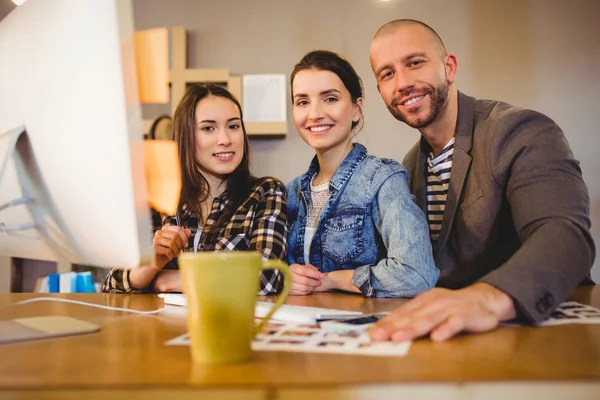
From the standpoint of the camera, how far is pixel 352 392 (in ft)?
1.36

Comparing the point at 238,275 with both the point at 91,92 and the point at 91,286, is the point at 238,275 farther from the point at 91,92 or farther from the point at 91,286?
the point at 91,286

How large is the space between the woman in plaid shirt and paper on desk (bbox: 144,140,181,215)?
2.55ft

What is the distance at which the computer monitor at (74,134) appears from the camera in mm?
510

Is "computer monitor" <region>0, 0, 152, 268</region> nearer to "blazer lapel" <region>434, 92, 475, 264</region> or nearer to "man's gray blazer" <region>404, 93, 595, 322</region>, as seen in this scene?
"man's gray blazer" <region>404, 93, 595, 322</region>

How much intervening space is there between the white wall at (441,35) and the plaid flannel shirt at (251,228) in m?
1.29

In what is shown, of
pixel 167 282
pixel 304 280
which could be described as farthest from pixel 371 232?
pixel 167 282

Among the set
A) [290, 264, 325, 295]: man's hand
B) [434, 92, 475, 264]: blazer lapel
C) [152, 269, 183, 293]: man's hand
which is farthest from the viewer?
[434, 92, 475, 264]: blazer lapel

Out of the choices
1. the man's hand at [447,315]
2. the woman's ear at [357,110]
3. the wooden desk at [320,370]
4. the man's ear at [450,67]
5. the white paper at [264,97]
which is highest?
the white paper at [264,97]

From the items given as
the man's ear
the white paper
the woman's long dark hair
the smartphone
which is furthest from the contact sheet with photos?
the white paper

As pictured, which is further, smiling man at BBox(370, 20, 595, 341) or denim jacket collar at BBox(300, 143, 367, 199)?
denim jacket collar at BBox(300, 143, 367, 199)

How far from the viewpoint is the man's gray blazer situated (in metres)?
0.76

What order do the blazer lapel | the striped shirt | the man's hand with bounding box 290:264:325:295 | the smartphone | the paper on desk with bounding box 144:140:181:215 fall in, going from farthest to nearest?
the striped shirt < the blazer lapel < the man's hand with bounding box 290:264:325:295 < the smartphone < the paper on desk with bounding box 144:140:181:215

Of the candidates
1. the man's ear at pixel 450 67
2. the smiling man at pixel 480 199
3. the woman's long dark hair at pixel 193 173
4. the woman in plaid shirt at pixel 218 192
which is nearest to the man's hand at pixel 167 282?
the woman in plaid shirt at pixel 218 192

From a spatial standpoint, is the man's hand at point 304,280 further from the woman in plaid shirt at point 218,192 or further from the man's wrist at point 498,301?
the man's wrist at point 498,301
